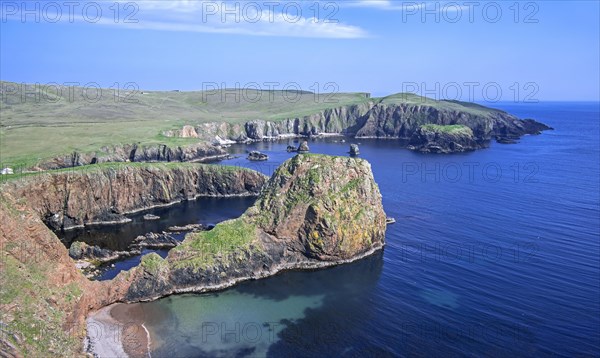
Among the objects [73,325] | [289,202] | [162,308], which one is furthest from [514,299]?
[73,325]

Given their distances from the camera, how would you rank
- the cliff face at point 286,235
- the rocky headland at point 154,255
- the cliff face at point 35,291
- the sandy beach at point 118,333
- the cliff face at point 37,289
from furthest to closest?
the cliff face at point 286,235
the sandy beach at point 118,333
the rocky headland at point 154,255
the cliff face at point 37,289
the cliff face at point 35,291

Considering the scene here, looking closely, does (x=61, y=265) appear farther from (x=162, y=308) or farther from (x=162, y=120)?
(x=162, y=120)

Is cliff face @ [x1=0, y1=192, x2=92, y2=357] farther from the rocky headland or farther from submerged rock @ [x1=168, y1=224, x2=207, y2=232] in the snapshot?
submerged rock @ [x1=168, y1=224, x2=207, y2=232]

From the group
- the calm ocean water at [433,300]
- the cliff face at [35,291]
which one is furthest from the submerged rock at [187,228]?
the cliff face at [35,291]

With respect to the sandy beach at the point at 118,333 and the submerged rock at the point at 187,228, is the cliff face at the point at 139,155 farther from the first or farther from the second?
the sandy beach at the point at 118,333

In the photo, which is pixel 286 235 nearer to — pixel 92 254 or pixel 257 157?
pixel 92 254

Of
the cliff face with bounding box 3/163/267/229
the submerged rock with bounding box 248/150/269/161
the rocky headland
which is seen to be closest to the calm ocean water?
the rocky headland

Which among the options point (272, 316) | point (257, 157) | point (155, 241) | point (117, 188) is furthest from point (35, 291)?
point (257, 157)
